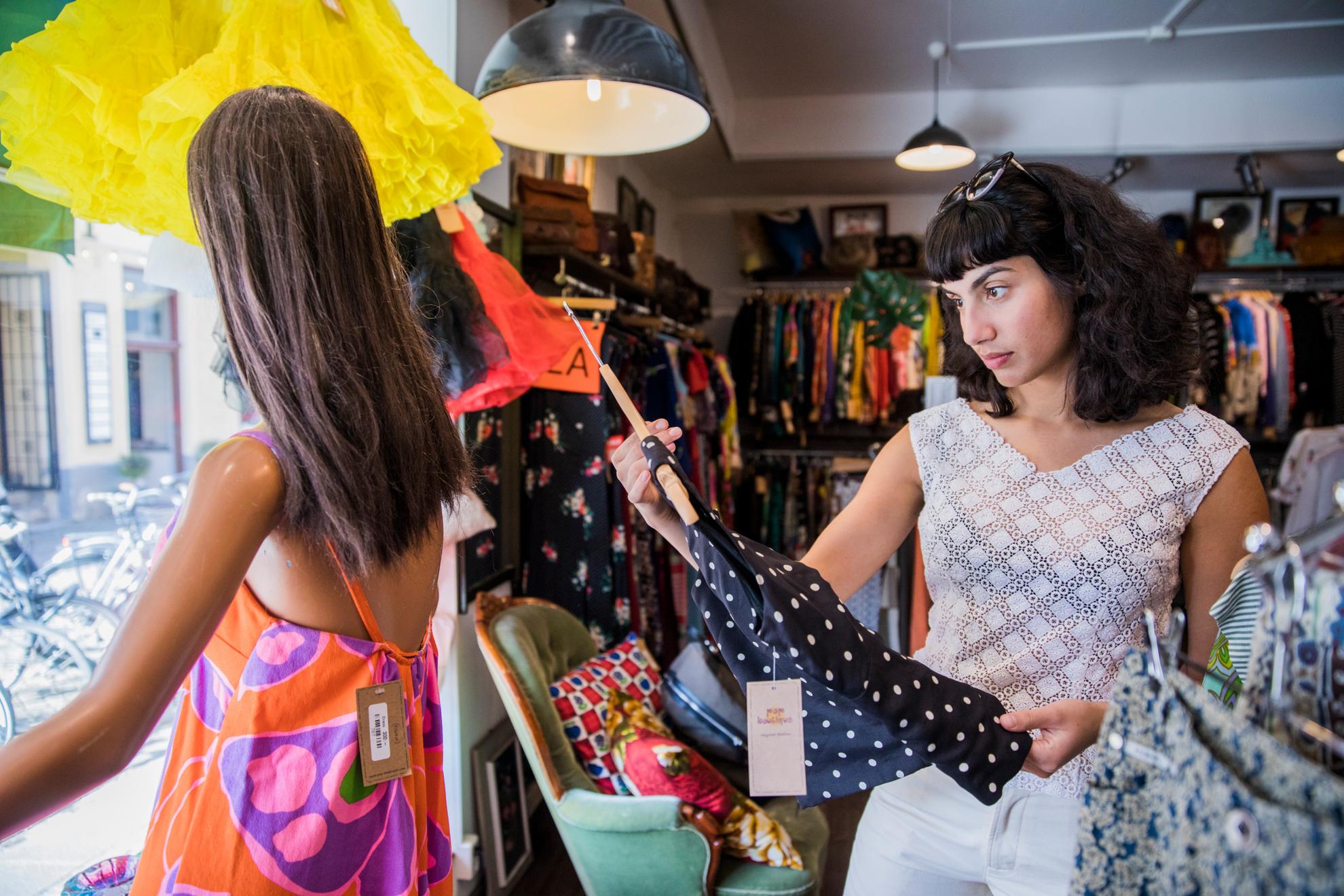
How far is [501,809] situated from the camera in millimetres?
2742

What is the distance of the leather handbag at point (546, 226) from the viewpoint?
2.97 m

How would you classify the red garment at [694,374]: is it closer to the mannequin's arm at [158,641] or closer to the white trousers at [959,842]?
the white trousers at [959,842]

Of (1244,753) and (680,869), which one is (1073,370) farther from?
(680,869)

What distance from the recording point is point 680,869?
2.12m

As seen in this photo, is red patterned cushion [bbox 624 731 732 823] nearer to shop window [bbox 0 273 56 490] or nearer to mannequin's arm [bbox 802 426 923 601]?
mannequin's arm [bbox 802 426 923 601]

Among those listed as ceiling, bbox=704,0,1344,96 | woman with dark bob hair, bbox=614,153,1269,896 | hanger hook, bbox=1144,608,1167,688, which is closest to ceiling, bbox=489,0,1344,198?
ceiling, bbox=704,0,1344,96

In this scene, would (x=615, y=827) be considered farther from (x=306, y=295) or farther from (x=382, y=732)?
(x=306, y=295)

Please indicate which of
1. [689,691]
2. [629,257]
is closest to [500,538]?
[689,691]

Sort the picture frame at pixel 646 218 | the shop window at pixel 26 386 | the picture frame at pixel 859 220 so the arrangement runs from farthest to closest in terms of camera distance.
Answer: the picture frame at pixel 859 220, the picture frame at pixel 646 218, the shop window at pixel 26 386

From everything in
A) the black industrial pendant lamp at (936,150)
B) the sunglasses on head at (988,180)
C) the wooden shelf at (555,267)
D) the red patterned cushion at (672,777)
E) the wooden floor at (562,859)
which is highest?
the black industrial pendant lamp at (936,150)

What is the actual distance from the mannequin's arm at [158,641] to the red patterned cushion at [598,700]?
5.32 ft

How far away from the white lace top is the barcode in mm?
823

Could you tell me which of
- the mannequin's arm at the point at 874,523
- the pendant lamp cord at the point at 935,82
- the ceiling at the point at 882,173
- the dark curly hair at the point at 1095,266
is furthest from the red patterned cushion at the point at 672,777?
the pendant lamp cord at the point at 935,82

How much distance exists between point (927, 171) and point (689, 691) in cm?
469
